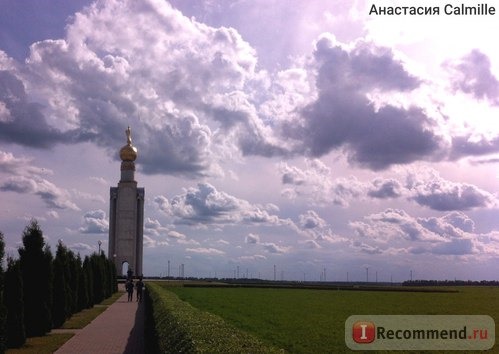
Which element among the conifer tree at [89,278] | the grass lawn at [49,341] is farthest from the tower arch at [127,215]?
the grass lawn at [49,341]

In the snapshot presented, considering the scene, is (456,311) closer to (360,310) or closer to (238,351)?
(360,310)

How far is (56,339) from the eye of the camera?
59.4 ft

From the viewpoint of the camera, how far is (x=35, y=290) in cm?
1938

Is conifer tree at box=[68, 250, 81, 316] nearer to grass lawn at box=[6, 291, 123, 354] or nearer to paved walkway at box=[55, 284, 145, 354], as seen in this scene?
paved walkway at box=[55, 284, 145, 354]

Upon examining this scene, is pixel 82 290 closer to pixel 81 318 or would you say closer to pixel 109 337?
pixel 81 318

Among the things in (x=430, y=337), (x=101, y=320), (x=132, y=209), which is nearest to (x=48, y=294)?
(x=101, y=320)

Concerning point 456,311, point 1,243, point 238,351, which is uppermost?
point 1,243

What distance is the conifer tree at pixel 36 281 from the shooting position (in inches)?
747

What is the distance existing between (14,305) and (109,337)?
322cm

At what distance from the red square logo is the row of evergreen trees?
28.5 feet

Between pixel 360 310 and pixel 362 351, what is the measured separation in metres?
14.5

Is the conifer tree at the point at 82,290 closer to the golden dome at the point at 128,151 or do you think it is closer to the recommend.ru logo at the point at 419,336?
the recommend.ru logo at the point at 419,336

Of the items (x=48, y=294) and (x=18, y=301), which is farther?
(x=48, y=294)

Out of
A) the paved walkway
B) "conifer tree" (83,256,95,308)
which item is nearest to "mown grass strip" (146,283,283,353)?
the paved walkway
